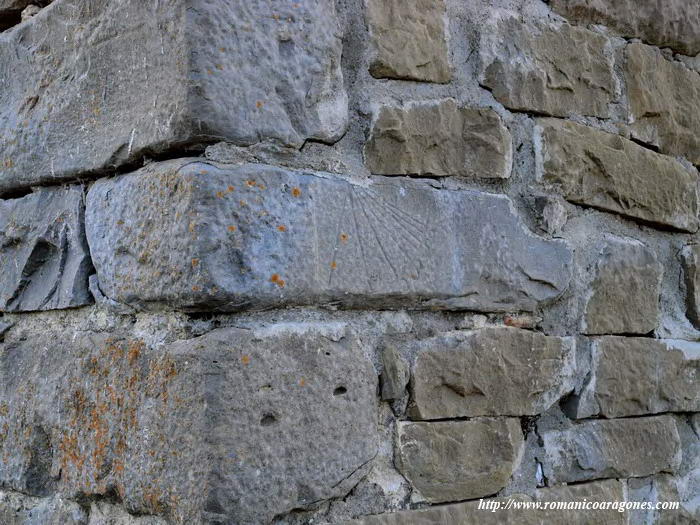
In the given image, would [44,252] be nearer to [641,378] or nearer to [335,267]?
[335,267]

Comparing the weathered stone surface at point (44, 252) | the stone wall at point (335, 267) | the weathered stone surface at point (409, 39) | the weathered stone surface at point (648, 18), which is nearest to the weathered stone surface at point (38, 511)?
the stone wall at point (335, 267)

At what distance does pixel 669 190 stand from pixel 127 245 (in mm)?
1249

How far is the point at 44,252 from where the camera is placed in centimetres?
149

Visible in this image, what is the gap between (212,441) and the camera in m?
1.10

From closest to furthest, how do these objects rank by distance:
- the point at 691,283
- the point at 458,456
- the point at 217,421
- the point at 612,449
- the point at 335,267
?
the point at 217,421
the point at 335,267
the point at 458,456
the point at 612,449
the point at 691,283

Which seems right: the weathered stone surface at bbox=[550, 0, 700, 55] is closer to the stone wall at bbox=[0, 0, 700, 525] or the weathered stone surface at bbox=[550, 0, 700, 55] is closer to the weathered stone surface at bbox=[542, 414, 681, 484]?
the stone wall at bbox=[0, 0, 700, 525]

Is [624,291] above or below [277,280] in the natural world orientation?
below

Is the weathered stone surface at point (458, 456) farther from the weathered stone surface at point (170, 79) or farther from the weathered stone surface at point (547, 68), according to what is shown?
the weathered stone surface at point (547, 68)

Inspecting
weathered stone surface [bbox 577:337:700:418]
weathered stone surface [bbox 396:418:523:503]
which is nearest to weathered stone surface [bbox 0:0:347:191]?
weathered stone surface [bbox 396:418:523:503]

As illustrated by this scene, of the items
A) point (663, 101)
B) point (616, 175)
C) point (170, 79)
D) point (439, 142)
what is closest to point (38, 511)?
point (170, 79)

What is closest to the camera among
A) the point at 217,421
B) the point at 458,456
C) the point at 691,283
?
the point at 217,421

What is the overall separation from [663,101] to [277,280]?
119 centimetres

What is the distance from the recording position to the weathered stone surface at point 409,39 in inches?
54.7

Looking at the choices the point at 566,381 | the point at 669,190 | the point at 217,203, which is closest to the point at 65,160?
the point at 217,203
